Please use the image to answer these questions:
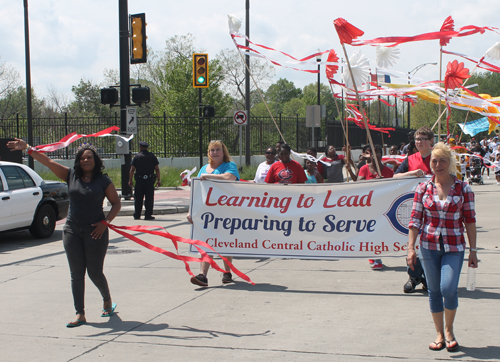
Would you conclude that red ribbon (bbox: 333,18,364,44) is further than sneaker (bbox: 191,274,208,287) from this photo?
No

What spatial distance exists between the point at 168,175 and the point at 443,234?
19421 millimetres

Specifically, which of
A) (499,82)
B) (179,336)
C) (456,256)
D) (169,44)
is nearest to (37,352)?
(179,336)

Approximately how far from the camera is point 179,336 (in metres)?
4.96

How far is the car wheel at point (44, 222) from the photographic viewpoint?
10.8 metres

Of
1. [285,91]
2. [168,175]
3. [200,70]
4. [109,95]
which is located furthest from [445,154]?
[285,91]

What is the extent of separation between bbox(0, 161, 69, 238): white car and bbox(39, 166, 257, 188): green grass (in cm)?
1030

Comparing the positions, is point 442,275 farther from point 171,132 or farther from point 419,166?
point 171,132

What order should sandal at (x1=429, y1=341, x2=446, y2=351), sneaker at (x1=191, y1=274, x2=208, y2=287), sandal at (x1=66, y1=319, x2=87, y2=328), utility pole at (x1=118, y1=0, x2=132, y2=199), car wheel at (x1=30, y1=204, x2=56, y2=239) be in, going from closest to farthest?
sandal at (x1=429, y1=341, x2=446, y2=351)
sandal at (x1=66, y1=319, x2=87, y2=328)
sneaker at (x1=191, y1=274, x2=208, y2=287)
car wheel at (x1=30, y1=204, x2=56, y2=239)
utility pole at (x1=118, y1=0, x2=132, y2=199)

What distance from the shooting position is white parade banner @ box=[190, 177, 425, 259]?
21.5ft

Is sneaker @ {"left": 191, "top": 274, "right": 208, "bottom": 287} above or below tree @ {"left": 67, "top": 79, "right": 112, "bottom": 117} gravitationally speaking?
below

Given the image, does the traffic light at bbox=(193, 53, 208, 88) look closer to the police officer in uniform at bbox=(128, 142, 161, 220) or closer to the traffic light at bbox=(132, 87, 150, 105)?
the traffic light at bbox=(132, 87, 150, 105)

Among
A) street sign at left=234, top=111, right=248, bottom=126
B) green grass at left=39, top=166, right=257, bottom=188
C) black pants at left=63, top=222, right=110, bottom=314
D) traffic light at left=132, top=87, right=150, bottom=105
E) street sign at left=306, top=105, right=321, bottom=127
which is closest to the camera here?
black pants at left=63, top=222, right=110, bottom=314

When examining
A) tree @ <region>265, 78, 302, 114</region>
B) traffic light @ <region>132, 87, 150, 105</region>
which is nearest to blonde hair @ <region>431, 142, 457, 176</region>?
traffic light @ <region>132, 87, 150, 105</region>

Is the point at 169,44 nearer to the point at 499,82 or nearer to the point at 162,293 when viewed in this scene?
the point at 499,82
